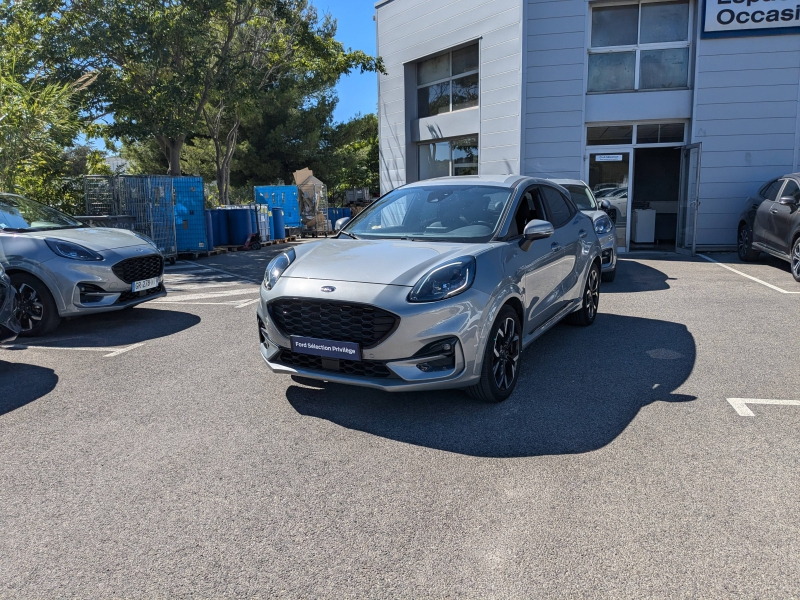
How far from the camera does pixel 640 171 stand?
17219 millimetres

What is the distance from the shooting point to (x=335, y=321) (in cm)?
406

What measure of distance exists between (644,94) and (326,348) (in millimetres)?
12308

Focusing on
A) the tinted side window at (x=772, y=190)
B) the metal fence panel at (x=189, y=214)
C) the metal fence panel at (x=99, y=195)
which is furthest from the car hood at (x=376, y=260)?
the metal fence panel at (x=189, y=214)

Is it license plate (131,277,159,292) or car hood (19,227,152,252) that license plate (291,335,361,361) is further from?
car hood (19,227,152,252)

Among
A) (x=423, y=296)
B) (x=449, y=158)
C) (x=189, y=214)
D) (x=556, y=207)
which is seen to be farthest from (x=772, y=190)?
(x=189, y=214)

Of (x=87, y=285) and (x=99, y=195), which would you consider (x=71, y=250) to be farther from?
(x=99, y=195)

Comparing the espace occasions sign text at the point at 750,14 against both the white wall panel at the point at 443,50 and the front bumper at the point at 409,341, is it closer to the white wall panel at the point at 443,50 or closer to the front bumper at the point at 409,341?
the white wall panel at the point at 443,50

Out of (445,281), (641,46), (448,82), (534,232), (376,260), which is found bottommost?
(445,281)

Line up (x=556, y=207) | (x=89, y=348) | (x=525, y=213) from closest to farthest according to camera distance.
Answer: (x=525, y=213) < (x=556, y=207) < (x=89, y=348)

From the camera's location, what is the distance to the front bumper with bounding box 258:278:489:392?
12.8ft

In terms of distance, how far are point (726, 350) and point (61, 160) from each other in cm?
1325

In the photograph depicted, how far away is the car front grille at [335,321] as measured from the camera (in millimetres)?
3949

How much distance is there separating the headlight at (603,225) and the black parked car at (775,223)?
3043 mm

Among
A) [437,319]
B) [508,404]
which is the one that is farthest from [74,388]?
[508,404]
